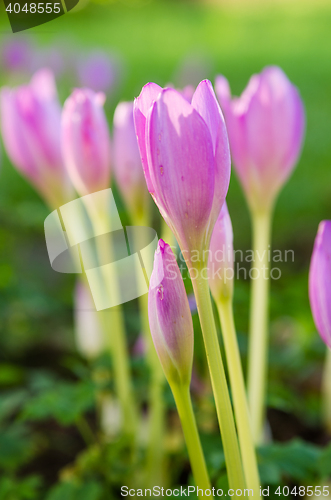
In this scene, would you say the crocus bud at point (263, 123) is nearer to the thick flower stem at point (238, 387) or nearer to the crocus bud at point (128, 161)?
the crocus bud at point (128, 161)

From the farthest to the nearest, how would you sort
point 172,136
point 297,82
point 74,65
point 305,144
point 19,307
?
point 297,82, point 305,144, point 74,65, point 19,307, point 172,136

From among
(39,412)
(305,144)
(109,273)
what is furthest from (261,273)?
(305,144)

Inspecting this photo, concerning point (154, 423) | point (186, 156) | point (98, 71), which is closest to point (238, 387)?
point (186, 156)

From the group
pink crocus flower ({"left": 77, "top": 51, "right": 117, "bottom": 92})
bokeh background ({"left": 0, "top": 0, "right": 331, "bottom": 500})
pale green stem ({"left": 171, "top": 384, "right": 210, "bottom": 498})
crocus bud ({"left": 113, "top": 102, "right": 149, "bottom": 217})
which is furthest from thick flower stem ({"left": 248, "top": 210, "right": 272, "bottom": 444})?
pink crocus flower ({"left": 77, "top": 51, "right": 117, "bottom": 92})

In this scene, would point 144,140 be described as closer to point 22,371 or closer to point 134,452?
point 134,452

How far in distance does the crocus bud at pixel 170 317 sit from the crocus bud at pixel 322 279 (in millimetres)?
96

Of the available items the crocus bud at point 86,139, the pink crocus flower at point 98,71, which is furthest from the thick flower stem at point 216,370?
the pink crocus flower at point 98,71

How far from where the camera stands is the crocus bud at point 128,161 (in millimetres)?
599

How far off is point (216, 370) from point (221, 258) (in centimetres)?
10

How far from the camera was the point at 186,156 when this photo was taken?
315 millimetres

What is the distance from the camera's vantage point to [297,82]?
3537 millimetres

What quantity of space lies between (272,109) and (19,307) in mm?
767

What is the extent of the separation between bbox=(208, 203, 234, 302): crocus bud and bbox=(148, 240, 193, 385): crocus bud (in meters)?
0.07

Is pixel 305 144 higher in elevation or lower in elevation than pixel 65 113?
lower
